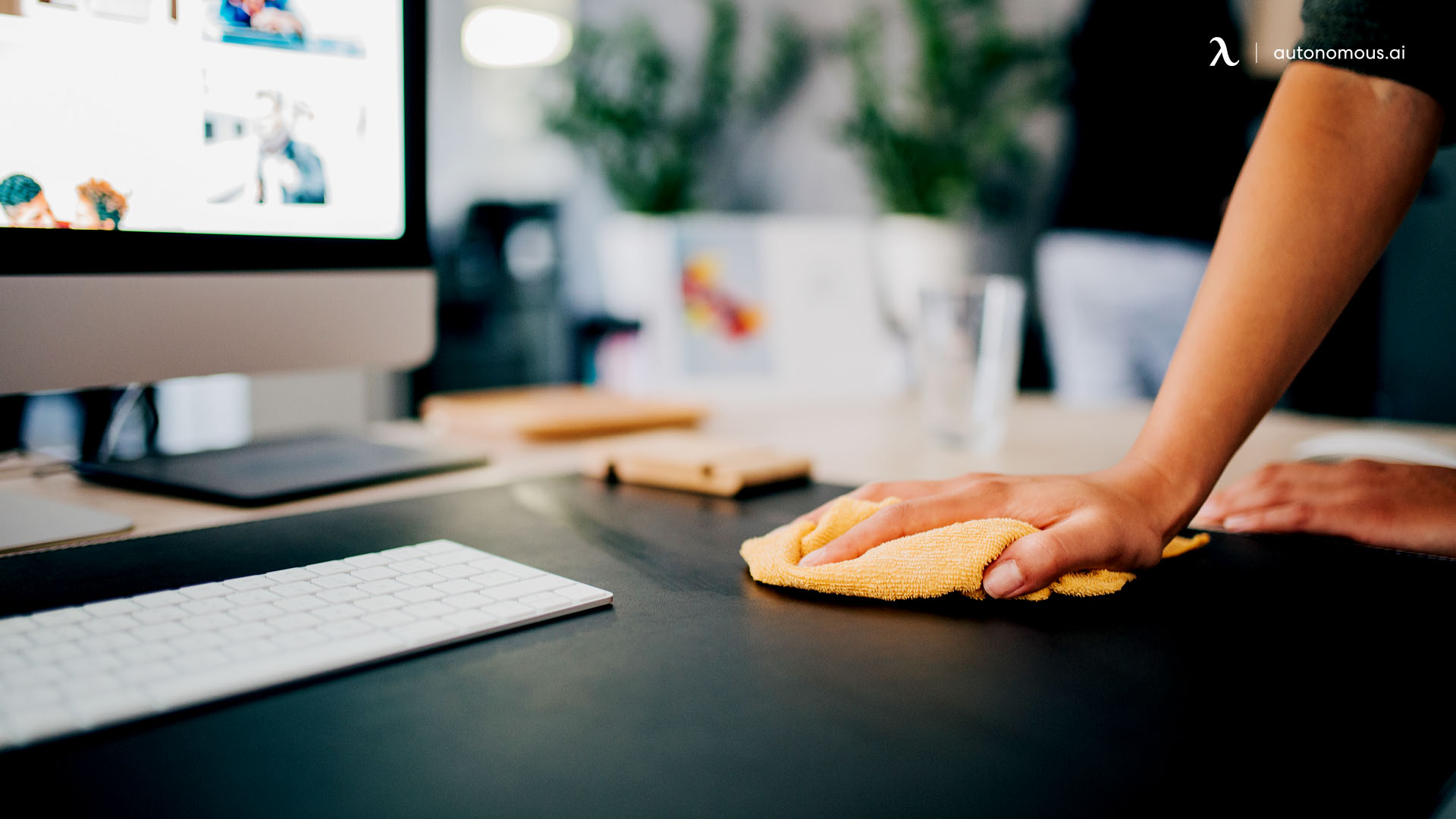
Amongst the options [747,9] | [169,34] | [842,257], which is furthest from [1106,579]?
[747,9]

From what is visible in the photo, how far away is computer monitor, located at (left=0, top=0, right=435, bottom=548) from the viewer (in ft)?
2.18

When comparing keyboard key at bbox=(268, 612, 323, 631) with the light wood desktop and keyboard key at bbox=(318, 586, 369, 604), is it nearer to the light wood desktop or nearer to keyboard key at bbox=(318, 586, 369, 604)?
keyboard key at bbox=(318, 586, 369, 604)

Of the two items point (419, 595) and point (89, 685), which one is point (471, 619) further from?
point (89, 685)

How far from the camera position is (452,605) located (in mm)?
496

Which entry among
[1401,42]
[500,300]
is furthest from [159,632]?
[500,300]

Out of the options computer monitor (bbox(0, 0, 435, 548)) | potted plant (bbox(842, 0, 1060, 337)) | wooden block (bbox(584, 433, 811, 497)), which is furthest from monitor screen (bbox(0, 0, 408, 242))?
potted plant (bbox(842, 0, 1060, 337))

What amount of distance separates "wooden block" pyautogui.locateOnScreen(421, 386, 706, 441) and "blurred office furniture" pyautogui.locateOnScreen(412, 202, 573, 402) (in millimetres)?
1725

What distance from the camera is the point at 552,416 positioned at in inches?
45.9

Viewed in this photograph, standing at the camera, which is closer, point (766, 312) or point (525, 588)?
point (525, 588)

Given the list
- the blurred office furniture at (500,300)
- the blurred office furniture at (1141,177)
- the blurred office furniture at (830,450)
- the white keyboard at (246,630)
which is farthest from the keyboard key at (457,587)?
the blurred office furniture at (500,300)

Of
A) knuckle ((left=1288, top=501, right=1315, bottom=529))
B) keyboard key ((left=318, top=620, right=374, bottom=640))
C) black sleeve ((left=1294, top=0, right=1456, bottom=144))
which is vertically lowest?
keyboard key ((left=318, top=620, right=374, bottom=640))

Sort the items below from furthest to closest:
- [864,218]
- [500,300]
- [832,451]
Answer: [500,300] → [864,218] → [832,451]

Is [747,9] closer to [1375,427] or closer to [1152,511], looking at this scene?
[1375,427]

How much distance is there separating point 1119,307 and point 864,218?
0.73m
